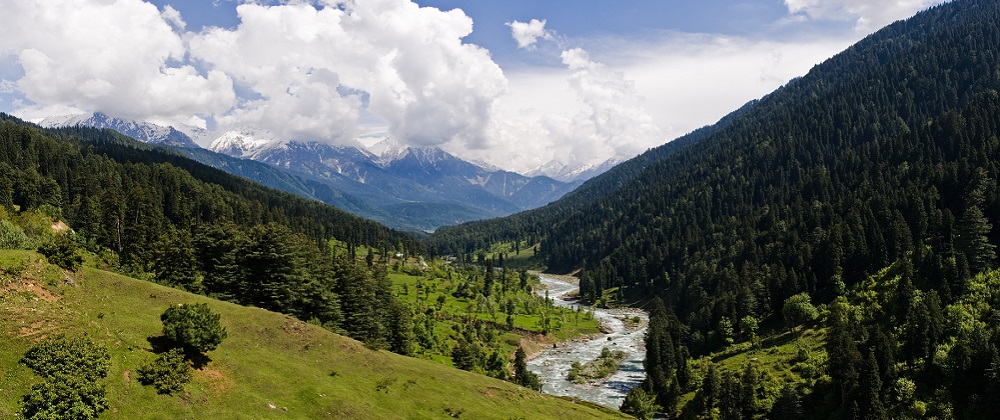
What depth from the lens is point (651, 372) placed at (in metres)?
125

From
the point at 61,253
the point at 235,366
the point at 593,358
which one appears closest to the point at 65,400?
the point at 235,366

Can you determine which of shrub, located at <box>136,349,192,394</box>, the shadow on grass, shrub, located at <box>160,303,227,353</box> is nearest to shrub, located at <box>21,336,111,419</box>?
shrub, located at <box>136,349,192,394</box>

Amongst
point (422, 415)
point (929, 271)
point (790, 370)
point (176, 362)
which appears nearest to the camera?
point (176, 362)

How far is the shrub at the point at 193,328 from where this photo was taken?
47938mm

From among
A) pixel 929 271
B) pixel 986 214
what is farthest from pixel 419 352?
pixel 986 214

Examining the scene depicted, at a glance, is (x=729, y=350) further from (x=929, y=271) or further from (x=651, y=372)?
(x=929, y=271)

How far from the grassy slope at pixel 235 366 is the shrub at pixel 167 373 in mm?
756

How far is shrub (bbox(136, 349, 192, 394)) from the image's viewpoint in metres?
42.9

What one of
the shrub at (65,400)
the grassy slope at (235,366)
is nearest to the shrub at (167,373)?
the grassy slope at (235,366)

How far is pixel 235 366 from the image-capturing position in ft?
169

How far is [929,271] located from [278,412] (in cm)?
13090

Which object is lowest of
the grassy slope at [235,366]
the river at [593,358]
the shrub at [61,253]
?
the river at [593,358]

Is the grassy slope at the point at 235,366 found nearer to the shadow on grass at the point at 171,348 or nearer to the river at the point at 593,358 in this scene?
the shadow on grass at the point at 171,348

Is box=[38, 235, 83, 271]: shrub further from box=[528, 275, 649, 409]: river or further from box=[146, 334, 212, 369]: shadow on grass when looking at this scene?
box=[528, 275, 649, 409]: river
